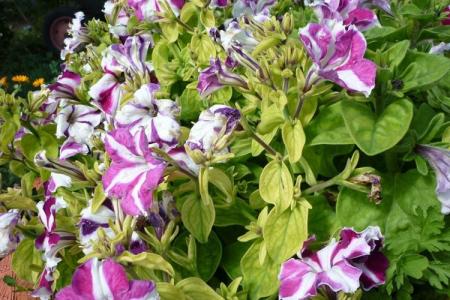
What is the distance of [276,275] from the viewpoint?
2.28 ft

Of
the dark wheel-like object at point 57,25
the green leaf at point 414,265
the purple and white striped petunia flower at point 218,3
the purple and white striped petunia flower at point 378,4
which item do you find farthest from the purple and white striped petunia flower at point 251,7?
the dark wheel-like object at point 57,25

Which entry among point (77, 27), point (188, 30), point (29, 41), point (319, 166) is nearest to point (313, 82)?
point (319, 166)

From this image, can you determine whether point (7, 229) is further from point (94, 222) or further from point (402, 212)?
point (402, 212)

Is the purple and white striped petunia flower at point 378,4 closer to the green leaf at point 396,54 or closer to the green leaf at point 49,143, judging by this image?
the green leaf at point 396,54

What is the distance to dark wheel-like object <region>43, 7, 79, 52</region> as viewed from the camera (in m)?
4.07

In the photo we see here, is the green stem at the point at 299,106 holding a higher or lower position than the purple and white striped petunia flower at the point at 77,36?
higher

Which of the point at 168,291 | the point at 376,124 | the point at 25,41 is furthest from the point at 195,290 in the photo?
the point at 25,41

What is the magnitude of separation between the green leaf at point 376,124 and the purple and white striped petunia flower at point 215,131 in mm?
125

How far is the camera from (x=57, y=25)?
413cm

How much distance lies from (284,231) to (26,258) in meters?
0.39

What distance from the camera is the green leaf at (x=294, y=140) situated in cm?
65

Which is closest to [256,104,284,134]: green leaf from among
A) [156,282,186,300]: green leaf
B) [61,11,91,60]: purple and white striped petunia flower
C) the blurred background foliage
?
[156,282,186,300]: green leaf

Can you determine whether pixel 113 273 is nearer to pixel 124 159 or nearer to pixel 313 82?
pixel 124 159

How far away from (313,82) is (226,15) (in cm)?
40
